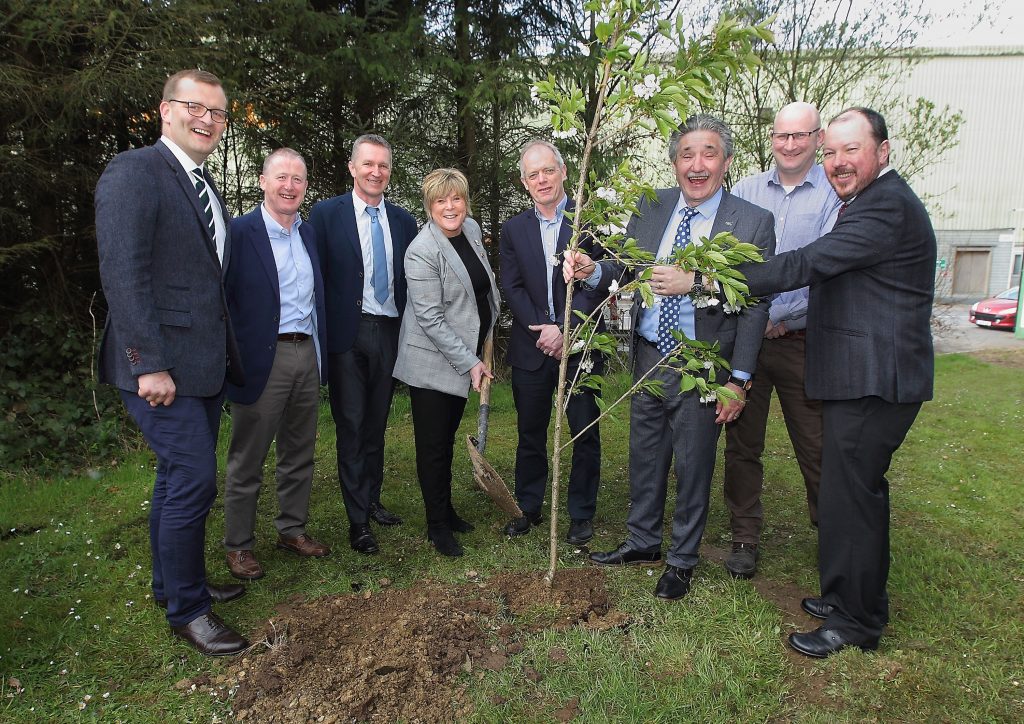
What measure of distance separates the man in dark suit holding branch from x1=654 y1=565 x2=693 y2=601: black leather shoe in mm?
573

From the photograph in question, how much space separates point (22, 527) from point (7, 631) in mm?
1547

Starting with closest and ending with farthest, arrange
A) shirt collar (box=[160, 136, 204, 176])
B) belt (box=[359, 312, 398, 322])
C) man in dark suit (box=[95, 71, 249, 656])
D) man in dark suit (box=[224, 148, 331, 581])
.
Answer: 1. man in dark suit (box=[95, 71, 249, 656])
2. shirt collar (box=[160, 136, 204, 176])
3. man in dark suit (box=[224, 148, 331, 581])
4. belt (box=[359, 312, 398, 322])

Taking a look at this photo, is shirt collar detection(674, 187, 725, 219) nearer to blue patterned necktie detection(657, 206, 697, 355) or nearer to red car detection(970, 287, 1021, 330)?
blue patterned necktie detection(657, 206, 697, 355)

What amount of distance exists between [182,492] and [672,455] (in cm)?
238

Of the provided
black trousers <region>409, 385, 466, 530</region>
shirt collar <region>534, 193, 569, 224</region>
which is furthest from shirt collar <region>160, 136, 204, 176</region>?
shirt collar <region>534, 193, 569, 224</region>

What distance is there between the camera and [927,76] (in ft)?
78.1

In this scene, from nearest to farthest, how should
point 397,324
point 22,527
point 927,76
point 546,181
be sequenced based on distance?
point 546,181 → point 397,324 → point 22,527 → point 927,76

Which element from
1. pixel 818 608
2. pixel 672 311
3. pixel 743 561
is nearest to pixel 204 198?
pixel 672 311

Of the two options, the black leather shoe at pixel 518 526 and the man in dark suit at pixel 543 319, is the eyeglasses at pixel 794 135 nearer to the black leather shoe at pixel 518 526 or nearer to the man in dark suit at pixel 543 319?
the man in dark suit at pixel 543 319

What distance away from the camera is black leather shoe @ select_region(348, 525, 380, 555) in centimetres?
402

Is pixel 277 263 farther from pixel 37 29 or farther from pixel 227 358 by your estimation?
pixel 37 29

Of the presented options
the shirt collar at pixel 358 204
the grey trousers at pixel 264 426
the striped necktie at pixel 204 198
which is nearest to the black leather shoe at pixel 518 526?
the grey trousers at pixel 264 426

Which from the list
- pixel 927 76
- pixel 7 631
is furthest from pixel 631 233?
pixel 927 76

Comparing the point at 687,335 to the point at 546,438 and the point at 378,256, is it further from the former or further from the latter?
the point at 378,256
